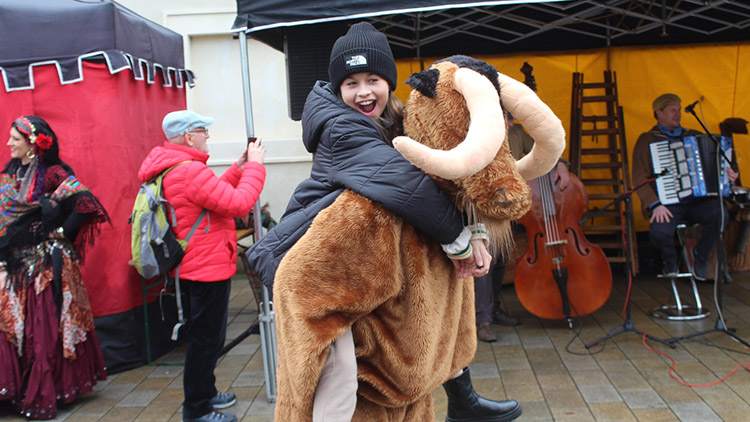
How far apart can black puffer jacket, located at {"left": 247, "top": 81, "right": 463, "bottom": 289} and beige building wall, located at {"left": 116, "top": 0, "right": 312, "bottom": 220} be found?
18.9 ft

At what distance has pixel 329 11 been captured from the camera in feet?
12.1

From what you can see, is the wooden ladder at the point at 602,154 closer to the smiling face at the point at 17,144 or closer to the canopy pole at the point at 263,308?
the canopy pole at the point at 263,308

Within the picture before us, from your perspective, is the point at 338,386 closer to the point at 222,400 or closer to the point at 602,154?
the point at 222,400

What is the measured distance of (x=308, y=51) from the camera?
4547 millimetres

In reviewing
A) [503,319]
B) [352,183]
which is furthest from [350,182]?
[503,319]

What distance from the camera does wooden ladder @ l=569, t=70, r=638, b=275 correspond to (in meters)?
6.27

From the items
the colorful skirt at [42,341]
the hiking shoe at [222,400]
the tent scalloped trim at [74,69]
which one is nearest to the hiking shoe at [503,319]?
the hiking shoe at [222,400]

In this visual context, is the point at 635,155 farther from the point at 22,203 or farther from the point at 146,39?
the point at 22,203

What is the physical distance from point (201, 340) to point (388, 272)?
7.04ft

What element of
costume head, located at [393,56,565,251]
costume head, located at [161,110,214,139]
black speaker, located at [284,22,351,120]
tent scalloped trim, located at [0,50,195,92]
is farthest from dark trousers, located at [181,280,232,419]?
costume head, located at [393,56,565,251]

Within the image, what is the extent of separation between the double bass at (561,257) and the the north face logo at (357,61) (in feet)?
10.2

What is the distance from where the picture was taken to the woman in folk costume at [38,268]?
3908 mm

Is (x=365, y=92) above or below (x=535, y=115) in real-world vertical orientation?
above

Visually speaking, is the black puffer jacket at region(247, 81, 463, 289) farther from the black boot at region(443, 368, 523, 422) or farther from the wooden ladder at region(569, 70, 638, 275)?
the wooden ladder at region(569, 70, 638, 275)
